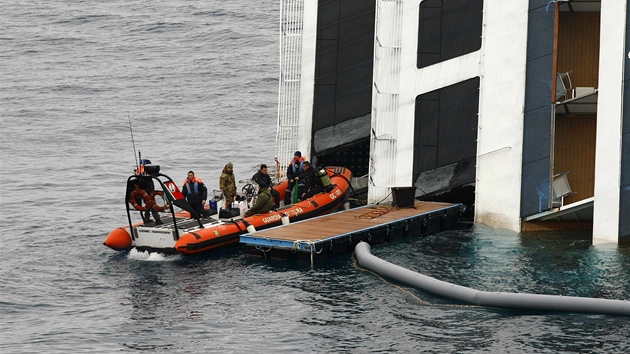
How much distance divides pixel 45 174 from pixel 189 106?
11.7 m

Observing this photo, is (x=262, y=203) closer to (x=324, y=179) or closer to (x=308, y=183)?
(x=308, y=183)

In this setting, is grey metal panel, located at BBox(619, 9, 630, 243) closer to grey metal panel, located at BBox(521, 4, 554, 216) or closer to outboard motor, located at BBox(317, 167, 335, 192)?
grey metal panel, located at BBox(521, 4, 554, 216)

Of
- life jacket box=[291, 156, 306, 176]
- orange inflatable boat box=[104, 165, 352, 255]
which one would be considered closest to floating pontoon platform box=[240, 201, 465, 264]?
orange inflatable boat box=[104, 165, 352, 255]

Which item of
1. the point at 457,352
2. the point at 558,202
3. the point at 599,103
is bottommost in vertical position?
the point at 457,352

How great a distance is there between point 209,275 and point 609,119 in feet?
35.0

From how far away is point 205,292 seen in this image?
2575 cm

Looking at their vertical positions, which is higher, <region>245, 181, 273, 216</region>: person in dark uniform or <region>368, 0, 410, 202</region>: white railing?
<region>368, 0, 410, 202</region>: white railing

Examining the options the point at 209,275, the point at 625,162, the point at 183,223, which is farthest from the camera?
the point at 183,223

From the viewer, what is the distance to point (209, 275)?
27391 millimetres

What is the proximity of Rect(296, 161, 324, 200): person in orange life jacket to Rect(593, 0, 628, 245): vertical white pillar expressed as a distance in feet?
26.5

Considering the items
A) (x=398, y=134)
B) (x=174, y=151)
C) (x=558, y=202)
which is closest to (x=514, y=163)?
(x=558, y=202)

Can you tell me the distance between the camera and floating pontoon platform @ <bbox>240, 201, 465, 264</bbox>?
28.3m

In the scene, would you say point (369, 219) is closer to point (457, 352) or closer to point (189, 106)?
point (457, 352)

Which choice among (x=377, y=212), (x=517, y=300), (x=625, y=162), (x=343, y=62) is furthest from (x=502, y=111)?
(x=517, y=300)
